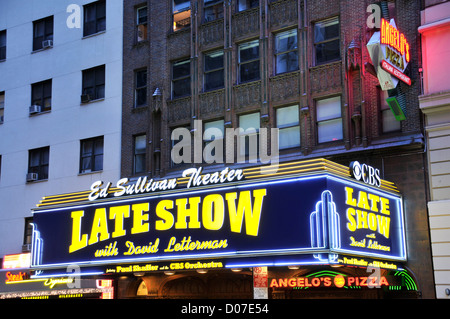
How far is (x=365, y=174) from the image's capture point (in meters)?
18.6

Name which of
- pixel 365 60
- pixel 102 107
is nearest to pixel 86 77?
pixel 102 107

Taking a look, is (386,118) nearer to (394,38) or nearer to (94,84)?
(394,38)

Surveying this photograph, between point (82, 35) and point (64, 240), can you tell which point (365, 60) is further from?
point (82, 35)

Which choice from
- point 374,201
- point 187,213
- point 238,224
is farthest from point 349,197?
point 187,213

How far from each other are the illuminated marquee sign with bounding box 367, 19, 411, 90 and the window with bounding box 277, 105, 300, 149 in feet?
16.6

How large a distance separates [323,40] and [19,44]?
19.8 meters

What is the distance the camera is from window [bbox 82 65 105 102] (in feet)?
100

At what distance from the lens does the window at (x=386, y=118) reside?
2103 cm

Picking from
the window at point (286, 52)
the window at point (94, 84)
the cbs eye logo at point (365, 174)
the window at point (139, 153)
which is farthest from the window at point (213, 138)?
the cbs eye logo at point (365, 174)

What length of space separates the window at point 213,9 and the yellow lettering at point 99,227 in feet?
35.2

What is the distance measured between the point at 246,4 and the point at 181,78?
474 centimetres

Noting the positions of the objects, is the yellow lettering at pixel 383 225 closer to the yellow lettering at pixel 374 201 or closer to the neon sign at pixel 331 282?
the yellow lettering at pixel 374 201

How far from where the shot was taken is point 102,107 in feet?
98.4
